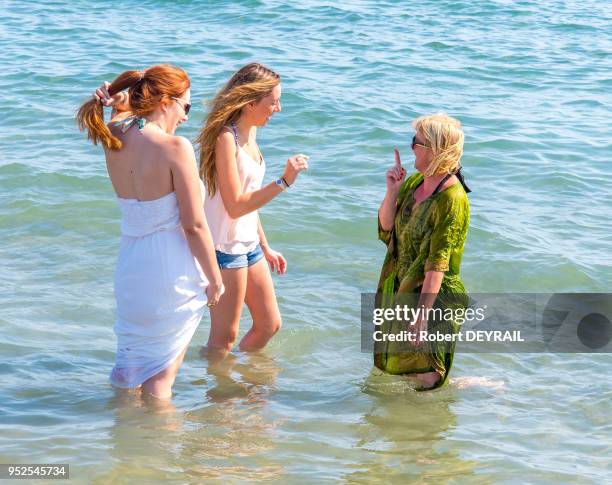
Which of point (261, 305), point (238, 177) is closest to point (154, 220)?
point (238, 177)

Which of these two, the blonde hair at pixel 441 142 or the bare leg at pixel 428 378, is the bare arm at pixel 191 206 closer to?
the blonde hair at pixel 441 142

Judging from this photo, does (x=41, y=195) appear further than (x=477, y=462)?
Yes

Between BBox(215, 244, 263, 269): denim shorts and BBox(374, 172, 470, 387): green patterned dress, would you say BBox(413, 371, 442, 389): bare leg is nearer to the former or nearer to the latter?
BBox(374, 172, 470, 387): green patterned dress

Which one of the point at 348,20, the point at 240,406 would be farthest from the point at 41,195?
the point at 348,20

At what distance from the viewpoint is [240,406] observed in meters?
5.33

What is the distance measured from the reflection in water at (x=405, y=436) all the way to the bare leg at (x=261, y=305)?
652mm

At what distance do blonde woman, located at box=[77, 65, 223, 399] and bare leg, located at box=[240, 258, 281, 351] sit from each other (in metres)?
0.80

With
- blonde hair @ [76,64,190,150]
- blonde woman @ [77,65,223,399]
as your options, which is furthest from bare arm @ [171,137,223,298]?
blonde hair @ [76,64,190,150]

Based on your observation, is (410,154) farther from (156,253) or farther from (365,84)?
(156,253)

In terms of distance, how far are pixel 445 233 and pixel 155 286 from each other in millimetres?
1449

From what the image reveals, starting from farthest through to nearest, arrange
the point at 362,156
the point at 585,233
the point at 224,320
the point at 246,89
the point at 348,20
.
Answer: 1. the point at 348,20
2. the point at 362,156
3. the point at 585,233
4. the point at 224,320
5. the point at 246,89

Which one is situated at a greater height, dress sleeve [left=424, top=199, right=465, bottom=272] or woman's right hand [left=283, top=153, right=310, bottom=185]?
woman's right hand [left=283, top=153, right=310, bottom=185]

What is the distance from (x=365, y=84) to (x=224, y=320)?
7616mm

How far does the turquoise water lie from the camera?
482cm
